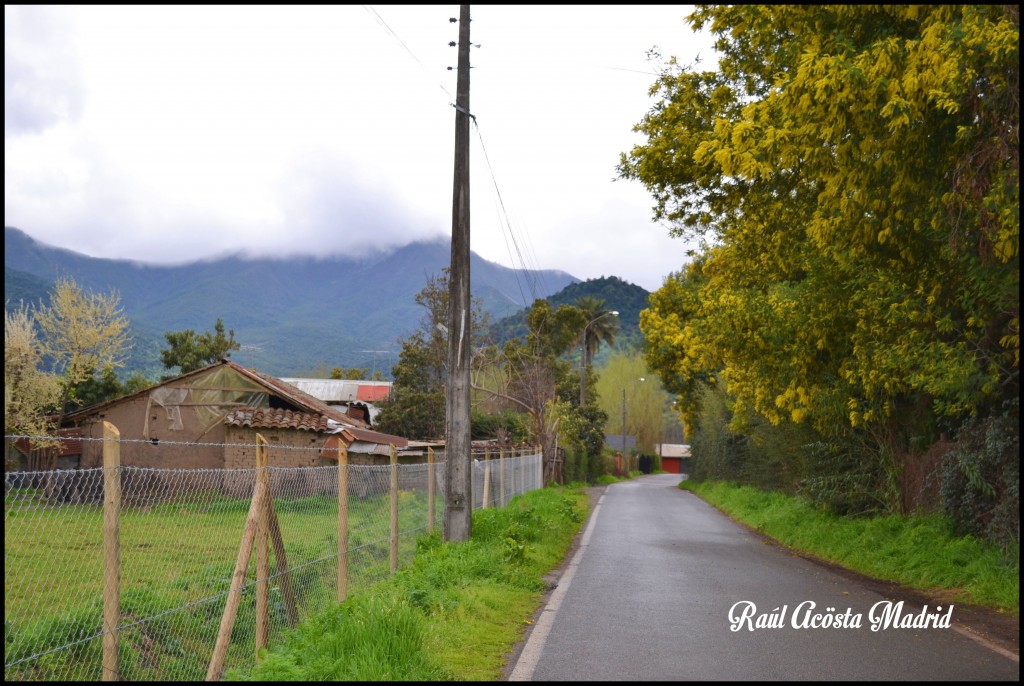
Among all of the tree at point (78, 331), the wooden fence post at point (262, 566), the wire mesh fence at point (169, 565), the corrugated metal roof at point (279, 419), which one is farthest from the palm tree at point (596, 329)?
the wooden fence post at point (262, 566)

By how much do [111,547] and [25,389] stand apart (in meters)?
25.7

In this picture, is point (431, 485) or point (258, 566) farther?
point (431, 485)

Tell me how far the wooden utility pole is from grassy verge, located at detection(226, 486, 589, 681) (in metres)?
0.48

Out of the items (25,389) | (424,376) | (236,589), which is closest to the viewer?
(236,589)

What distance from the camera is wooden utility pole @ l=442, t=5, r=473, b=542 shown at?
1400cm

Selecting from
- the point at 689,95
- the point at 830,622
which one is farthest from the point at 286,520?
the point at 689,95

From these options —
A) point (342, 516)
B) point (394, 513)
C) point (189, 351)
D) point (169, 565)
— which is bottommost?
point (169, 565)

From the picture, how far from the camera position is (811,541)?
57.9 ft

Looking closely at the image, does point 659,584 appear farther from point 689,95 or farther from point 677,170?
point 689,95

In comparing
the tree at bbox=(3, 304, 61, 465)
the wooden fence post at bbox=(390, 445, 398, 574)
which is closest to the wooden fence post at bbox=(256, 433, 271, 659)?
the wooden fence post at bbox=(390, 445, 398, 574)

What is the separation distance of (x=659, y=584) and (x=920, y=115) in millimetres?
6353

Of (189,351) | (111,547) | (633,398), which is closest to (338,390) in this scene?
(189,351)

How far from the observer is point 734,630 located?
8.80 m

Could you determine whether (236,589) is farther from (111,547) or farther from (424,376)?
(424,376)
